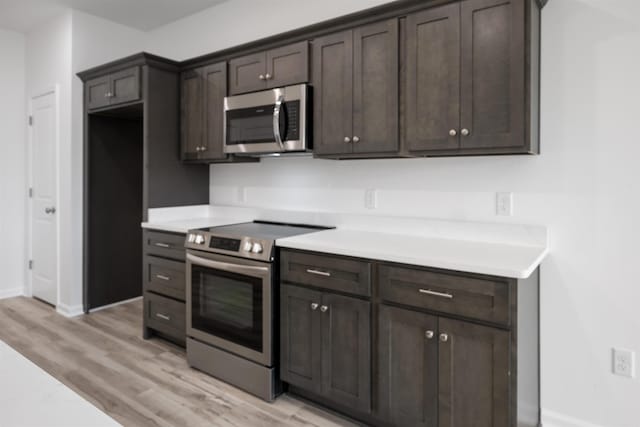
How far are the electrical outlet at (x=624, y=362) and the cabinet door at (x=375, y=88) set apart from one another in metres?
1.47

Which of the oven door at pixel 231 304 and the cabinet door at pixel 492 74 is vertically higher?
the cabinet door at pixel 492 74

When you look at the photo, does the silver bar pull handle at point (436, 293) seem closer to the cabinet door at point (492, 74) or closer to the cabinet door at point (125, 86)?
the cabinet door at point (492, 74)

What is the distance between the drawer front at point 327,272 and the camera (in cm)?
209

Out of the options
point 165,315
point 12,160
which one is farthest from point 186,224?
point 12,160

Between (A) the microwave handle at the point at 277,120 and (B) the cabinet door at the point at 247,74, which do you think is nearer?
(A) the microwave handle at the point at 277,120

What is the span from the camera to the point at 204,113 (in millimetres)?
3305

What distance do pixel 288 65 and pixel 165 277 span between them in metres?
1.79

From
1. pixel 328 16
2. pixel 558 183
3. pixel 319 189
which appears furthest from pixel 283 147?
pixel 558 183

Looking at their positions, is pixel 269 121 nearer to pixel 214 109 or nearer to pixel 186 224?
pixel 214 109

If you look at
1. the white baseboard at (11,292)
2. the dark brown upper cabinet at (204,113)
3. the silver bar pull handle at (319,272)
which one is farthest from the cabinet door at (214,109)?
the white baseboard at (11,292)

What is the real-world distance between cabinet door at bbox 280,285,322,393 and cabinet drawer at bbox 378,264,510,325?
0.45m

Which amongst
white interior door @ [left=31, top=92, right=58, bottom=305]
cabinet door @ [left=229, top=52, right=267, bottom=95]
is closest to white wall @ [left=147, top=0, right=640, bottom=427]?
cabinet door @ [left=229, top=52, right=267, bottom=95]

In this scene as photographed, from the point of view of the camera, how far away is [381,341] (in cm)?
204

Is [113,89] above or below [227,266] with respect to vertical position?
above
